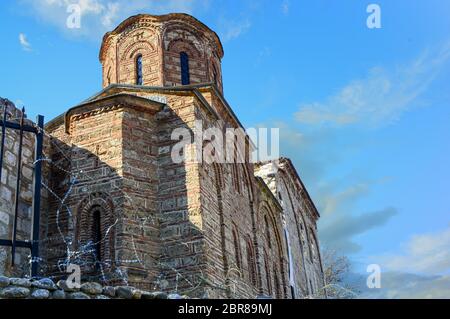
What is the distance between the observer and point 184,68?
492 inches

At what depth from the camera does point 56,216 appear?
8.28m

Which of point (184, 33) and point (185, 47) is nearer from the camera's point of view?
point (185, 47)

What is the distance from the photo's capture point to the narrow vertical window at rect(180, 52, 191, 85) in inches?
484

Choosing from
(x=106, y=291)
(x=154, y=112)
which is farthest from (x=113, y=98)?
(x=106, y=291)

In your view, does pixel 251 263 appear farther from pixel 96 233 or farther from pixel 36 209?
pixel 36 209

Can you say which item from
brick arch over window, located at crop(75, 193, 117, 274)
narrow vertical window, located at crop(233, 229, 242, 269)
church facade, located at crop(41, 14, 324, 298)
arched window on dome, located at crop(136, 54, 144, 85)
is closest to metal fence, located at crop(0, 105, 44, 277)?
brick arch over window, located at crop(75, 193, 117, 274)

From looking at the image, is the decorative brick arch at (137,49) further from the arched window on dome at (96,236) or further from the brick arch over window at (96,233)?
the arched window on dome at (96,236)

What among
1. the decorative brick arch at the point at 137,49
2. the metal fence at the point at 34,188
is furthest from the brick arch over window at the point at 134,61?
the metal fence at the point at 34,188

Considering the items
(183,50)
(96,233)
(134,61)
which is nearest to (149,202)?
(96,233)

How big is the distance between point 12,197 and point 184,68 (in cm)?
620

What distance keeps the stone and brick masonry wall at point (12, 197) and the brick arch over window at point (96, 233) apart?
31.4 inches

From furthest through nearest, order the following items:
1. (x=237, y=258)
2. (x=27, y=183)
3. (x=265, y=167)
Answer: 1. (x=265, y=167)
2. (x=237, y=258)
3. (x=27, y=183)

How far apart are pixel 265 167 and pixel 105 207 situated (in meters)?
9.16
